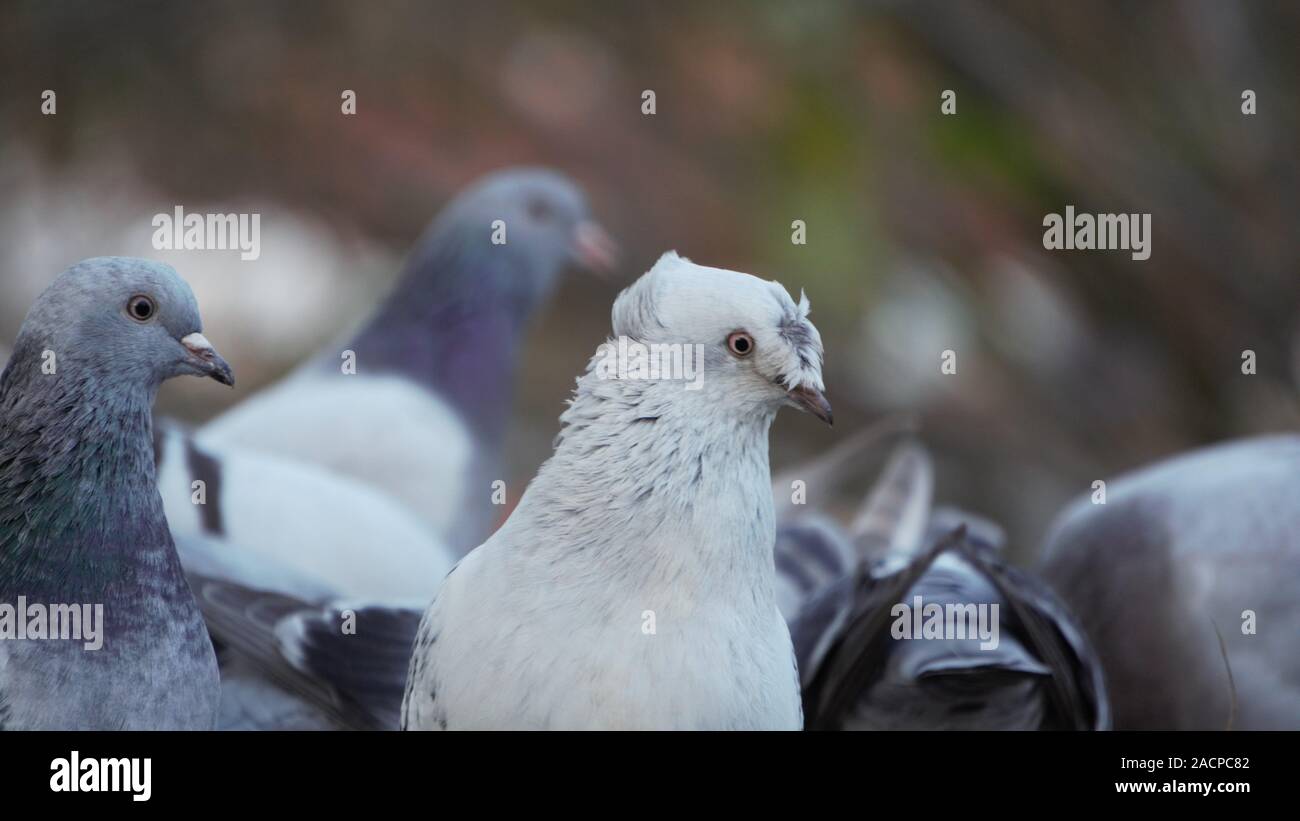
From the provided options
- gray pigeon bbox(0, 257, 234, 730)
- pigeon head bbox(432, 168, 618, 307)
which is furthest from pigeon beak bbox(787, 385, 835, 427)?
pigeon head bbox(432, 168, 618, 307)

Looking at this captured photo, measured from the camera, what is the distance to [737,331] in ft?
4.12

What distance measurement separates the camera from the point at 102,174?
14.9 ft

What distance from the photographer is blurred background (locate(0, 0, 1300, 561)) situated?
3820 millimetres

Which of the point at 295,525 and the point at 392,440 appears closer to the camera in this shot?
the point at 295,525

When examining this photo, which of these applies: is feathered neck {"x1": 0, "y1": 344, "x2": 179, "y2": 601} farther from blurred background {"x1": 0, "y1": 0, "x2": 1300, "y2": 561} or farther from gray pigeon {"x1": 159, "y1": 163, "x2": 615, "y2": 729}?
blurred background {"x1": 0, "y1": 0, "x2": 1300, "y2": 561}

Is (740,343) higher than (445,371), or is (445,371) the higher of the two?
(445,371)

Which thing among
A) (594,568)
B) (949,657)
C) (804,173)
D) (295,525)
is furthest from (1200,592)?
(804,173)

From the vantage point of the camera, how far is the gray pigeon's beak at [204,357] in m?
1.31

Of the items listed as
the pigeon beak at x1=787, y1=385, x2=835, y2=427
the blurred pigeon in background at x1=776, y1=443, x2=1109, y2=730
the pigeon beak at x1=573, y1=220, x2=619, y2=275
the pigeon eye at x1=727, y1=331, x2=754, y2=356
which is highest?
the pigeon beak at x1=573, y1=220, x2=619, y2=275

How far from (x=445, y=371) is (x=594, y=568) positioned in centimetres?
143

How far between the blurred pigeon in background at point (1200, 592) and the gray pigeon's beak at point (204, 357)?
1.18 meters

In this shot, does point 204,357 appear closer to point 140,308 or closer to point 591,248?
point 140,308

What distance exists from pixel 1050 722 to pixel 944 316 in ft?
9.48

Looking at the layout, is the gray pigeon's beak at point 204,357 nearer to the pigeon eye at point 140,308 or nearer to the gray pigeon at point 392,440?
the pigeon eye at point 140,308
